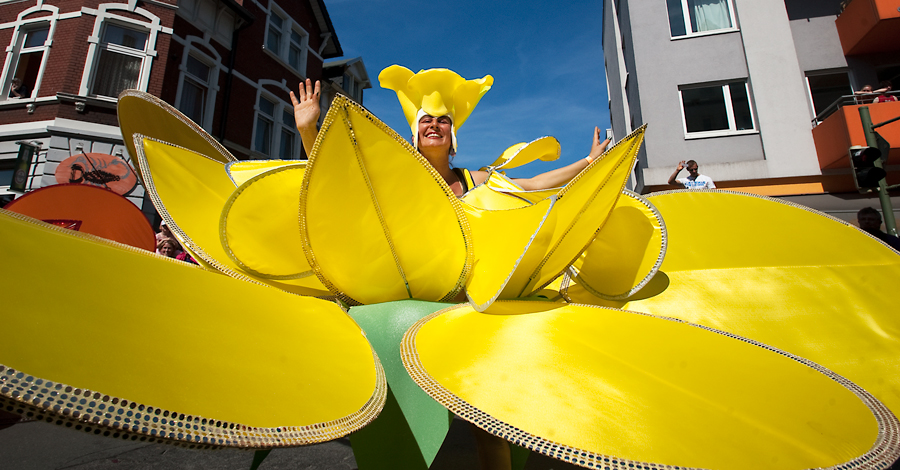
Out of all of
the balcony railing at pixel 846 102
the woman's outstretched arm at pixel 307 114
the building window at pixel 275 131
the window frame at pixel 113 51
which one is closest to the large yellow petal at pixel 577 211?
the woman's outstretched arm at pixel 307 114

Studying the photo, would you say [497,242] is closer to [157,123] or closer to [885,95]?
[157,123]

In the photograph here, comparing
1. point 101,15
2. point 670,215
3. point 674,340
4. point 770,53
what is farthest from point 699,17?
point 101,15

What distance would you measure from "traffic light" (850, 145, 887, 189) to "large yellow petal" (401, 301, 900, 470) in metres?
6.34

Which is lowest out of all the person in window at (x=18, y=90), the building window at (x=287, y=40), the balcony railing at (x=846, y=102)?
the balcony railing at (x=846, y=102)

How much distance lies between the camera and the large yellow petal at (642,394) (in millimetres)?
556

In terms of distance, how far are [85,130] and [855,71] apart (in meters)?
14.2

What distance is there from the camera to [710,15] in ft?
29.0

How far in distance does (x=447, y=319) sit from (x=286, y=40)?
1398 cm

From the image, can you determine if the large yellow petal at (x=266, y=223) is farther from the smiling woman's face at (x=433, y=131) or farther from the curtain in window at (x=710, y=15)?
the curtain in window at (x=710, y=15)

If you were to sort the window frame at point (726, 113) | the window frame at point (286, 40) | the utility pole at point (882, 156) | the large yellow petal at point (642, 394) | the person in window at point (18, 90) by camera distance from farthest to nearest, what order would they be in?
the window frame at point (286, 40) < the person in window at point (18, 90) < the window frame at point (726, 113) < the utility pole at point (882, 156) < the large yellow petal at point (642, 394)

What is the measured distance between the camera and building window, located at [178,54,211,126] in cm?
931

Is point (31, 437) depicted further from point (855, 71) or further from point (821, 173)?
point (855, 71)

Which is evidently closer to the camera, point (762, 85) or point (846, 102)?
point (846, 102)

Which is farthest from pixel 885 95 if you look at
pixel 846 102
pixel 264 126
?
pixel 264 126
